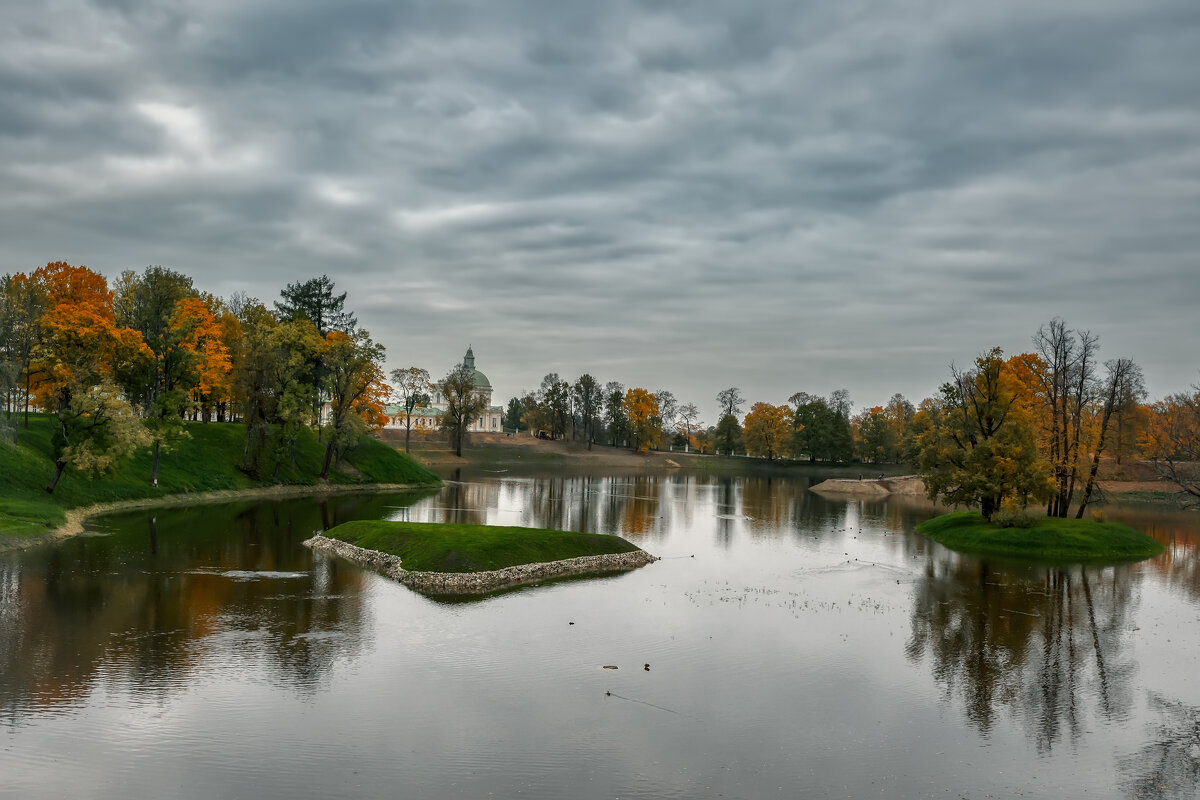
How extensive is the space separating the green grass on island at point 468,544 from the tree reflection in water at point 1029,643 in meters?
18.5

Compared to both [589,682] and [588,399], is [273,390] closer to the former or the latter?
[589,682]

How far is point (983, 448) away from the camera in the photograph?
59625 millimetres

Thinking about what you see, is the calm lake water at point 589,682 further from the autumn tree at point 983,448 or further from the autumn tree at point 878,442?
the autumn tree at point 878,442

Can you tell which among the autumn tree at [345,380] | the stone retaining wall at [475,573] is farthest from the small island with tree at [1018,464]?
the autumn tree at [345,380]

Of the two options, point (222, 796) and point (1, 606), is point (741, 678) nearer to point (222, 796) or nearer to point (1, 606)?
point (222, 796)

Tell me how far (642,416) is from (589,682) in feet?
494

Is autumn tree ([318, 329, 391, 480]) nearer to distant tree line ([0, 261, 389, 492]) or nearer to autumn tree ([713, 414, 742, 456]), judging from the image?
distant tree line ([0, 261, 389, 492])

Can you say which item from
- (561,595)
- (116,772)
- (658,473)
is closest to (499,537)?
(561,595)

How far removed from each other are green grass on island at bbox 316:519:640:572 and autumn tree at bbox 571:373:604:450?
408 ft

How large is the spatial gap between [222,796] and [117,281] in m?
71.6

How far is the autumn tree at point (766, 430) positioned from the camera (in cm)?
17000

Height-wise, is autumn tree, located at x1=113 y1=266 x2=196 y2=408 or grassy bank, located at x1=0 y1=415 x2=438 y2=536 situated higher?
autumn tree, located at x1=113 y1=266 x2=196 y2=408

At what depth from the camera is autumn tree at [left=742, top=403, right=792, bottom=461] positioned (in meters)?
170

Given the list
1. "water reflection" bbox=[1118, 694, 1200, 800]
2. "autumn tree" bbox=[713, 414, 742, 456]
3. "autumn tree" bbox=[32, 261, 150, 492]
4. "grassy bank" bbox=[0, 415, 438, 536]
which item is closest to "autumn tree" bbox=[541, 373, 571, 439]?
"autumn tree" bbox=[713, 414, 742, 456]
